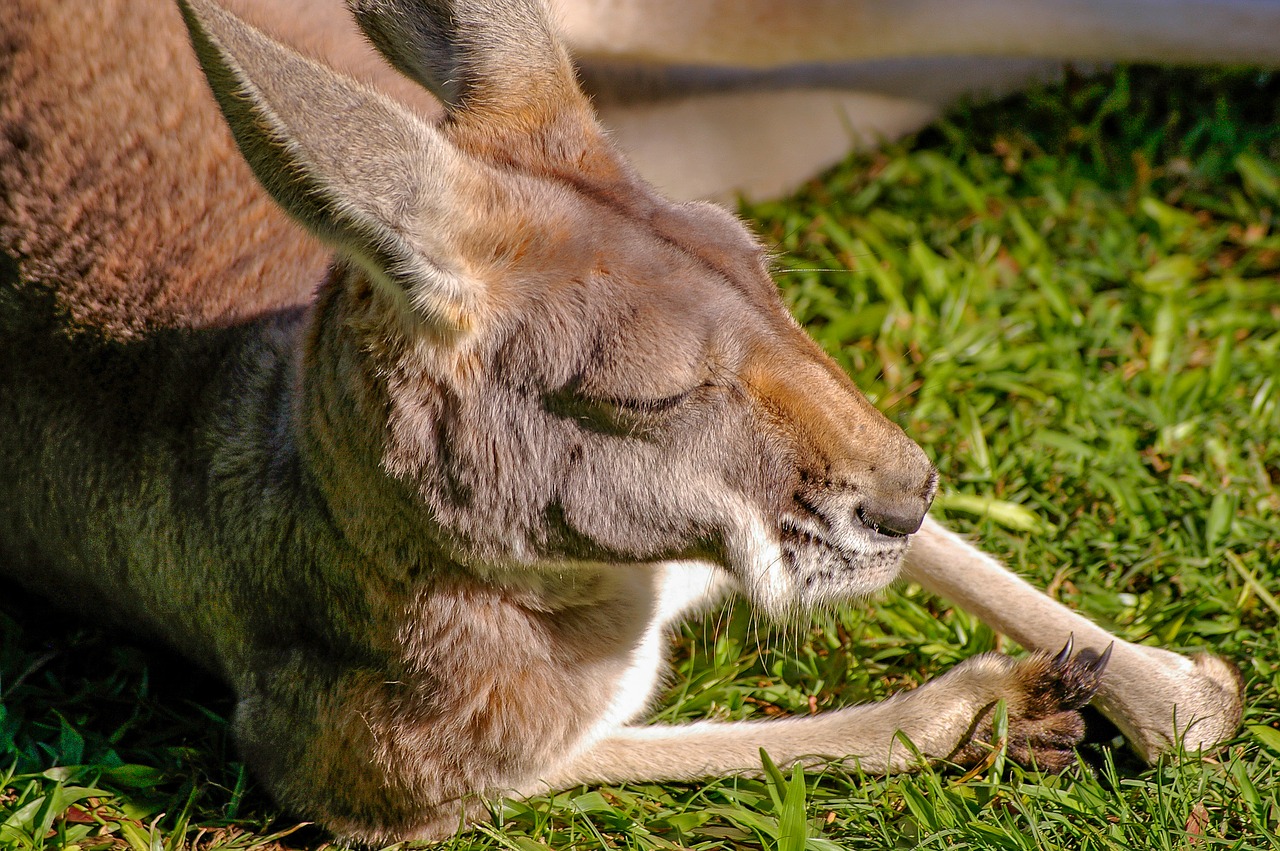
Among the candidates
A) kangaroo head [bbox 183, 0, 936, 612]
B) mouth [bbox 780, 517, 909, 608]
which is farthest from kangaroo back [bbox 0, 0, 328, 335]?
mouth [bbox 780, 517, 909, 608]

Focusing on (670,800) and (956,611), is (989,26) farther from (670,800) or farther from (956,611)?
(670,800)

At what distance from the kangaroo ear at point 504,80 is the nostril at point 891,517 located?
0.75m

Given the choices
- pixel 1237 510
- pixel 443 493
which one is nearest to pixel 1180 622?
pixel 1237 510

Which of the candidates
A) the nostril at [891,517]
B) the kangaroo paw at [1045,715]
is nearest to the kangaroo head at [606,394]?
the nostril at [891,517]

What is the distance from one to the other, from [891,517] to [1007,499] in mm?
1292

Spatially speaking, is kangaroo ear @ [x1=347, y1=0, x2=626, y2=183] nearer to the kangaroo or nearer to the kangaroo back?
the kangaroo

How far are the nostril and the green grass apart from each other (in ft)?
2.06

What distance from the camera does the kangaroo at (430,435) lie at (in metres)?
2.21

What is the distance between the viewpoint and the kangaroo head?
2.21 metres

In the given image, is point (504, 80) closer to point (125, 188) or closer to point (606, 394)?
point (606, 394)

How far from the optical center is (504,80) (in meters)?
2.46

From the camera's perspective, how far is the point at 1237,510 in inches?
132

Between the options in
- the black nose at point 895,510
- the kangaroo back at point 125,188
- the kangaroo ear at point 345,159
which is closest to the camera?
the kangaroo ear at point 345,159

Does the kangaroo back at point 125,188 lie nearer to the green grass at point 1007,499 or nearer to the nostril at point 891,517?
the green grass at point 1007,499
